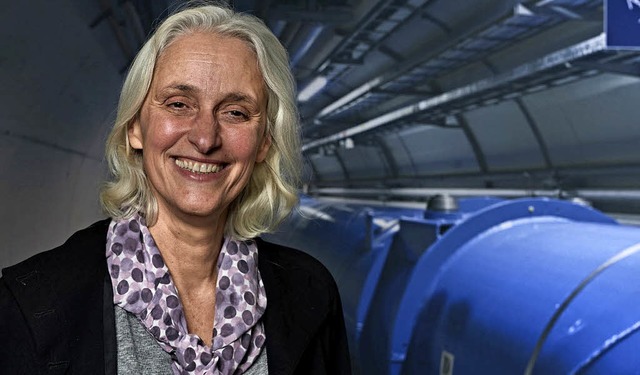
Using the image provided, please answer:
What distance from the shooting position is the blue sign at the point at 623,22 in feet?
7.87

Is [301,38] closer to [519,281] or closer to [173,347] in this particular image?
[519,281]

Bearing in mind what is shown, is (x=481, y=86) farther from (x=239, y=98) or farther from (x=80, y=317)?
(x=80, y=317)

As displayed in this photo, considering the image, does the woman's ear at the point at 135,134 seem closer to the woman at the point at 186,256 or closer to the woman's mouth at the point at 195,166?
the woman at the point at 186,256

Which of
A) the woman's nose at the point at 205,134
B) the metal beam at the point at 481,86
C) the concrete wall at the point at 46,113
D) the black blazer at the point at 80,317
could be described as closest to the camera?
the black blazer at the point at 80,317

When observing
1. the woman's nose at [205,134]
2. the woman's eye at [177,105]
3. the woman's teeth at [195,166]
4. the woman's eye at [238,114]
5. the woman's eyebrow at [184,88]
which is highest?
the woman's eyebrow at [184,88]

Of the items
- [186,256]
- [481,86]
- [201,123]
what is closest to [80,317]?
[186,256]

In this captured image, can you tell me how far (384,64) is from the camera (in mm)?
3947

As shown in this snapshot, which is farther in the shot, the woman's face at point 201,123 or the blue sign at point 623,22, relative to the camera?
Answer: the blue sign at point 623,22

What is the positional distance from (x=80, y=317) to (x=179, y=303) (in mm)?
136

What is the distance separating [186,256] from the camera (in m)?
1.08

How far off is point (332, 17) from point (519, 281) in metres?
1.63

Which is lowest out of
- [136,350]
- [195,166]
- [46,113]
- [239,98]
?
[136,350]

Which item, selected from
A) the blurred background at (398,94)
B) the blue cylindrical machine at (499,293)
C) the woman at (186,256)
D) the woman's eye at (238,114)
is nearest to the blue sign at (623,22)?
the blurred background at (398,94)

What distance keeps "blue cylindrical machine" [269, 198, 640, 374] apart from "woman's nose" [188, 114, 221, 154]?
890 mm
